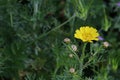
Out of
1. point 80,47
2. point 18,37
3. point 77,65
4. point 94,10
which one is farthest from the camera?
point 94,10

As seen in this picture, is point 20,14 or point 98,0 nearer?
point 20,14

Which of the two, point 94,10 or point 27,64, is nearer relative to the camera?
point 27,64

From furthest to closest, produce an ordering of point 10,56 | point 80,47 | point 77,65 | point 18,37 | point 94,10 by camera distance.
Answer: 1. point 94,10
2. point 18,37
3. point 10,56
4. point 80,47
5. point 77,65

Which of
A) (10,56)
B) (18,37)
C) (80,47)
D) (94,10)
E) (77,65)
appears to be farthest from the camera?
(94,10)

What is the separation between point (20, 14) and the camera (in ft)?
7.54

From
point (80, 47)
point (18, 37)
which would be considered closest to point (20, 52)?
point (18, 37)

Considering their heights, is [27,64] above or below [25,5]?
below

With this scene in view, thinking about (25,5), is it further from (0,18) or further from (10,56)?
(10,56)

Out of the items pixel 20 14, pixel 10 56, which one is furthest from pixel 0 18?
pixel 10 56

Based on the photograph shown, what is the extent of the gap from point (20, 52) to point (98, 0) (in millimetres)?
914

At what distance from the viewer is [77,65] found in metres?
1.82

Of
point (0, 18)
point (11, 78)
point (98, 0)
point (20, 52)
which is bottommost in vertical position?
point (11, 78)

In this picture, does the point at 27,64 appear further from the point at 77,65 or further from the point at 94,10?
the point at 94,10

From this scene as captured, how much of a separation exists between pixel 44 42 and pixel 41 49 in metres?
0.05
